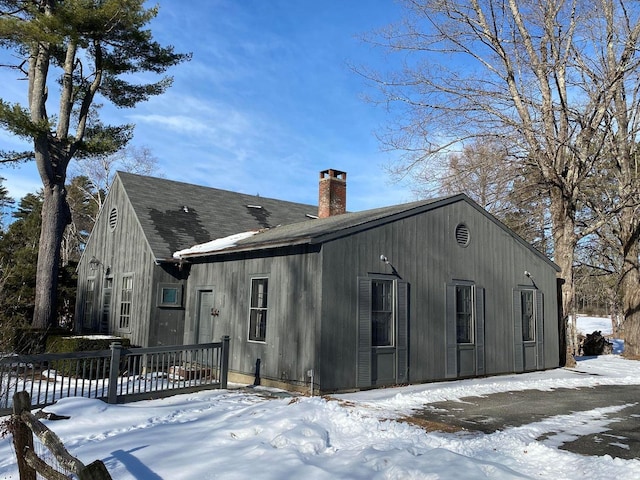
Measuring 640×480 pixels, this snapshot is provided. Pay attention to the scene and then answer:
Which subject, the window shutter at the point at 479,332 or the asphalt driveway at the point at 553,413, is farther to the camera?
the window shutter at the point at 479,332

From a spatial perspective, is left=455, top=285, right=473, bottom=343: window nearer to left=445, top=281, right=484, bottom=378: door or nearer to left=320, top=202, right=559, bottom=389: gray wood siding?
left=445, top=281, right=484, bottom=378: door

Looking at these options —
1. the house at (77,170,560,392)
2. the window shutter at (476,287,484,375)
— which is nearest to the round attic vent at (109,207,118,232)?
the house at (77,170,560,392)

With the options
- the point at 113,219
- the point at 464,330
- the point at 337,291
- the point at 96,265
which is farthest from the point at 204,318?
the point at 464,330

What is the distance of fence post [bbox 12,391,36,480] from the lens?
15.8 ft

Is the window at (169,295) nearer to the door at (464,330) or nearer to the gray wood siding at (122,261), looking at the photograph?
the gray wood siding at (122,261)

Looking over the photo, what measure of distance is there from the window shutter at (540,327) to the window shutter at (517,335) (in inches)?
35.6

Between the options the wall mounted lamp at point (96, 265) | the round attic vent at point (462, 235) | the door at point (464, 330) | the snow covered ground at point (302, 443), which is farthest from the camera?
the wall mounted lamp at point (96, 265)

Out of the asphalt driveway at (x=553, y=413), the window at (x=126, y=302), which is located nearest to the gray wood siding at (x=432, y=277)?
the asphalt driveway at (x=553, y=413)

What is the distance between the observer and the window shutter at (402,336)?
11.4 metres

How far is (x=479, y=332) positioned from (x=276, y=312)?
5.31m

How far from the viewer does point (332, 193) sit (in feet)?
57.5

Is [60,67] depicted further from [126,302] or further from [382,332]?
[382,332]

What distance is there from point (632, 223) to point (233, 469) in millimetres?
19225

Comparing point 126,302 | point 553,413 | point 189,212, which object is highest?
point 189,212
